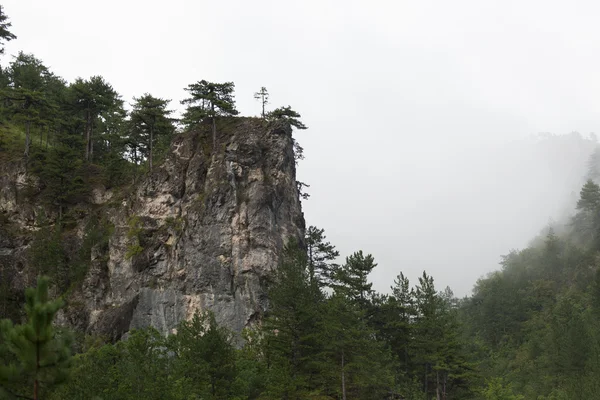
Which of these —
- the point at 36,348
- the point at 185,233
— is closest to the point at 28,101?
the point at 185,233

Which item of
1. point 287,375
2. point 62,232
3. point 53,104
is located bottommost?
point 287,375

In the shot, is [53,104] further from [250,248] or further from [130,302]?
[250,248]

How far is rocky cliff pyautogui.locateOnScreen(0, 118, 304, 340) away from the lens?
41844 millimetres

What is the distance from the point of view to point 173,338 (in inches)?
1302

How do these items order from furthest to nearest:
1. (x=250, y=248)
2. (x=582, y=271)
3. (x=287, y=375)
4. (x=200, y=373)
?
(x=582, y=271) → (x=250, y=248) → (x=287, y=375) → (x=200, y=373)

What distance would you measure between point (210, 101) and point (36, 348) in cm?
4400

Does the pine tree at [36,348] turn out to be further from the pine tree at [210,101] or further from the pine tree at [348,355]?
the pine tree at [210,101]

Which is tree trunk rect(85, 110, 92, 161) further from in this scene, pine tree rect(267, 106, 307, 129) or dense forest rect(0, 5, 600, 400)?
pine tree rect(267, 106, 307, 129)

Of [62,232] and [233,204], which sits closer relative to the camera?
[233,204]

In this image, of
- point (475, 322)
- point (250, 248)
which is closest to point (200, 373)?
point (250, 248)

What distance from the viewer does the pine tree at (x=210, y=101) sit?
4931 cm

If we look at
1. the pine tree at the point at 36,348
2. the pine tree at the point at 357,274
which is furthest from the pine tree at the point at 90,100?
the pine tree at the point at 36,348

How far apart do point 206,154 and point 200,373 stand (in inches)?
1137

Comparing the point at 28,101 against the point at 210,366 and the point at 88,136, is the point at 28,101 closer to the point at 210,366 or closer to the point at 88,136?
the point at 88,136
